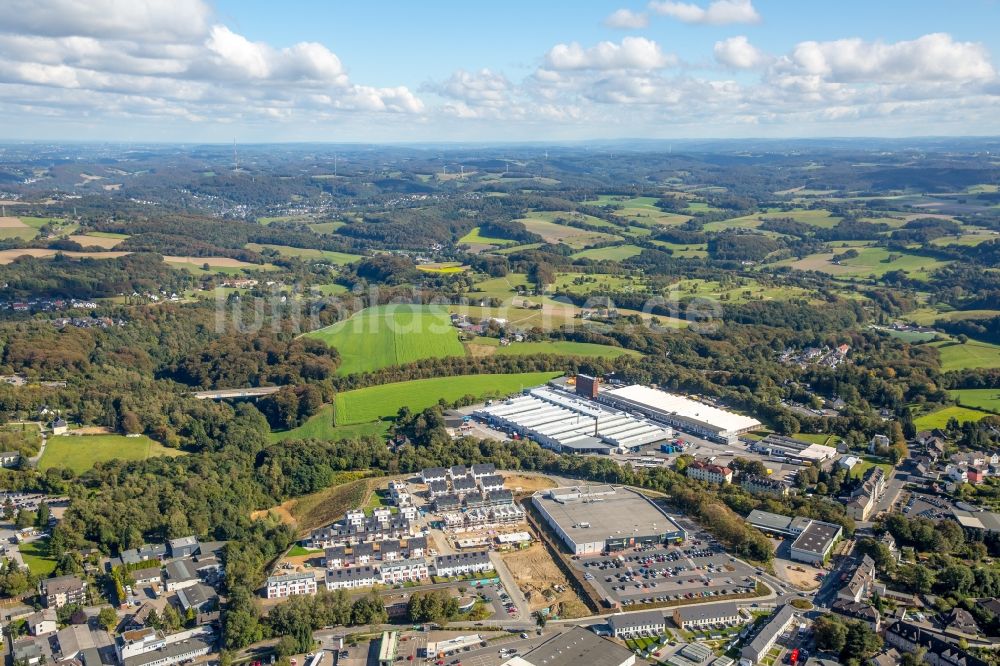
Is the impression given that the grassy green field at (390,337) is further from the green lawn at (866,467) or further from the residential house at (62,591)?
the green lawn at (866,467)

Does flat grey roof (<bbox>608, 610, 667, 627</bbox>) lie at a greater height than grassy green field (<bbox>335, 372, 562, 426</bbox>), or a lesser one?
greater

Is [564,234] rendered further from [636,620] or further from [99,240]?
[636,620]

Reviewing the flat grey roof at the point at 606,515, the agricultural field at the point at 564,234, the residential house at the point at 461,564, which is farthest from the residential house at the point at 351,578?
the agricultural field at the point at 564,234

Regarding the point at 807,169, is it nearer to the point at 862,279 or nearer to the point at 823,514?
the point at 862,279

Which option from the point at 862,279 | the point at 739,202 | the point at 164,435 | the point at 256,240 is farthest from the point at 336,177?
the point at 164,435

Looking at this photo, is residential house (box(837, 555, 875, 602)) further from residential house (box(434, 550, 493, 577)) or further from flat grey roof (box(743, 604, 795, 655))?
residential house (box(434, 550, 493, 577))

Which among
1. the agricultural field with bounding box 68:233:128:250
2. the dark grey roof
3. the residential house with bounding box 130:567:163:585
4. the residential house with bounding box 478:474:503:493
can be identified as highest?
the agricultural field with bounding box 68:233:128:250

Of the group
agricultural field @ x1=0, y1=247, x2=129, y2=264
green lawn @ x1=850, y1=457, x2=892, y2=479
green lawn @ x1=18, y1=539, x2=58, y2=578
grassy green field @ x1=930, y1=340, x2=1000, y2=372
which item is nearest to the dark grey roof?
green lawn @ x1=850, y1=457, x2=892, y2=479

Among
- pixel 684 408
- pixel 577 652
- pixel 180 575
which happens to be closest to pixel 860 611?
pixel 577 652
